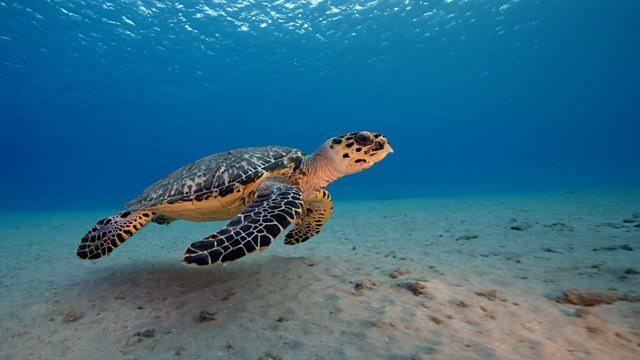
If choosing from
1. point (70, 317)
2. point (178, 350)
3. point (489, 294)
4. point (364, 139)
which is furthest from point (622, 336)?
point (70, 317)

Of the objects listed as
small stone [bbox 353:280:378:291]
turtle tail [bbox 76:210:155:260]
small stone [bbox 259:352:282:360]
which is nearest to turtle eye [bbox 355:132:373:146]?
small stone [bbox 353:280:378:291]

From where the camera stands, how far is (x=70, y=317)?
12.0 feet

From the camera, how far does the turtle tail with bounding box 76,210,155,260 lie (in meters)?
5.15

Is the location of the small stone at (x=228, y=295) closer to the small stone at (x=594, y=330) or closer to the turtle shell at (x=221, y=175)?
the turtle shell at (x=221, y=175)

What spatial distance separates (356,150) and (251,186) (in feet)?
6.09

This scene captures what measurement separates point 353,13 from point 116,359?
33.5 metres

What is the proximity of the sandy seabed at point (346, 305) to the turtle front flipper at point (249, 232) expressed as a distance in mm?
784

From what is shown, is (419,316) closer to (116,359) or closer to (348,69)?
(116,359)

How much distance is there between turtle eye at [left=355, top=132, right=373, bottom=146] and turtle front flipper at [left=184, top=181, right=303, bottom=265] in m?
1.39

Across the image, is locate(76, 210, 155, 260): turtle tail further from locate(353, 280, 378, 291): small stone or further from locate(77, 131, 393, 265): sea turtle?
locate(353, 280, 378, 291): small stone

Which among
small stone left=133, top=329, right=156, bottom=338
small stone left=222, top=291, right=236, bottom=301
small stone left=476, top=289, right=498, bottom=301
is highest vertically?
small stone left=476, top=289, right=498, bottom=301

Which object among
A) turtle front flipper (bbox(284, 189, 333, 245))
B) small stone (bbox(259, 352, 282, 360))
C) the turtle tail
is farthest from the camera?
turtle front flipper (bbox(284, 189, 333, 245))

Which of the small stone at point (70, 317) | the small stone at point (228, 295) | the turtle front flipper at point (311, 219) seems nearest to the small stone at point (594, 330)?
the small stone at point (228, 295)

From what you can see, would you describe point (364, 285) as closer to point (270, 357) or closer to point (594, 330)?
point (270, 357)
